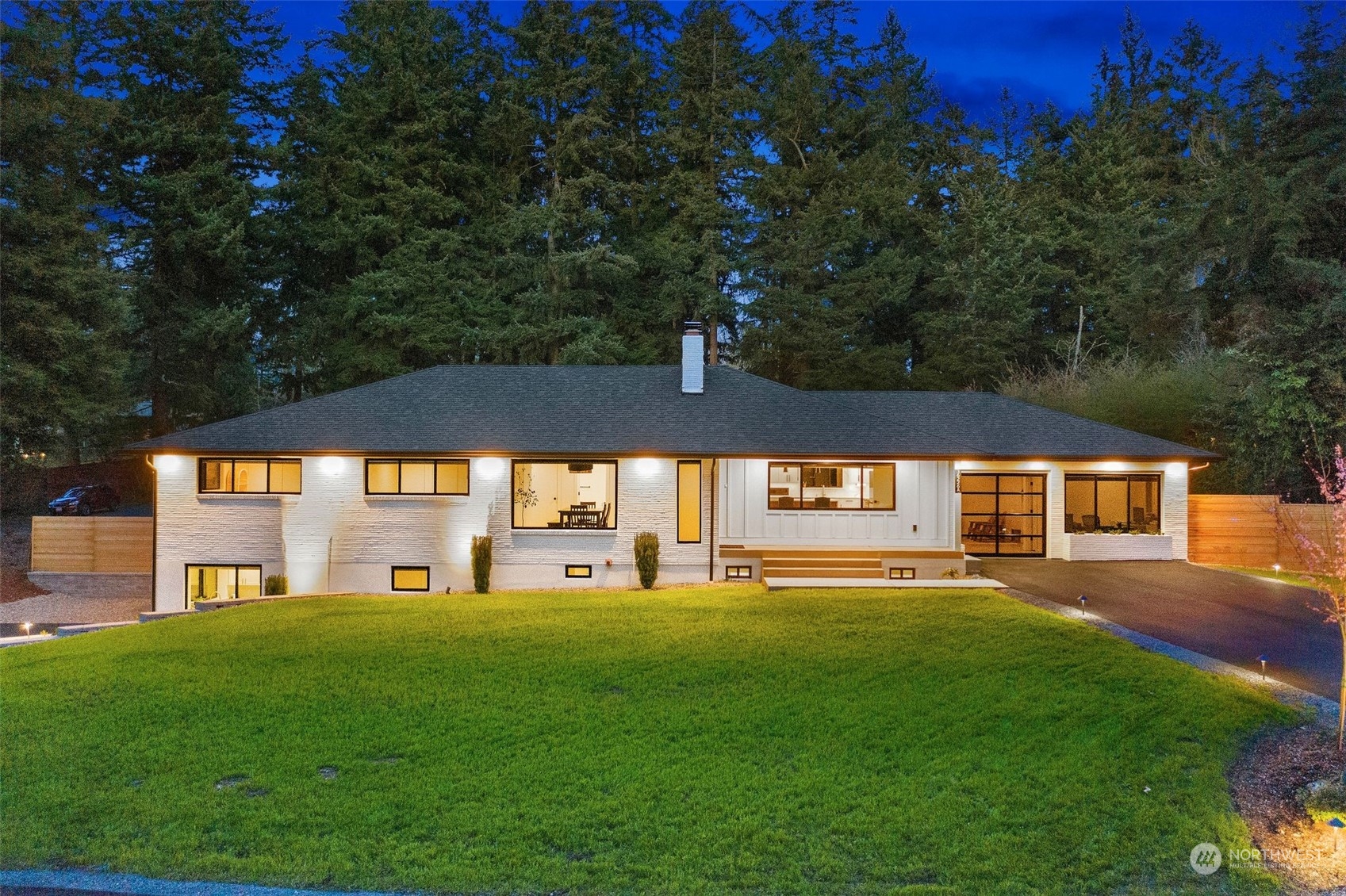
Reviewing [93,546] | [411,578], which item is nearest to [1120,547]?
[411,578]

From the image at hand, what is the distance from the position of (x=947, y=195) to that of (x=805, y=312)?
34.6 ft

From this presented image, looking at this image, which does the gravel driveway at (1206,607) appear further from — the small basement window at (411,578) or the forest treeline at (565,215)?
the small basement window at (411,578)

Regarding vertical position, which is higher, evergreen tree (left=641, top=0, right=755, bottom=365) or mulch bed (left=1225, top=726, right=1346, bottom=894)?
evergreen tree (left=641, top=0, right=755, bottom=365)

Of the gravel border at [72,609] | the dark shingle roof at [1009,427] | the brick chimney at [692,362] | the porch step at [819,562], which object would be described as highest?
the brick chimney at [692,362]

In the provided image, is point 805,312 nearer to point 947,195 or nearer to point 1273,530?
point 947,195

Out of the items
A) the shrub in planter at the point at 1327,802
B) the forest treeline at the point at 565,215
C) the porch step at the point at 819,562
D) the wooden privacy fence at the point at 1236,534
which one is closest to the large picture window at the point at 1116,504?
the wooden privacy fence at the point at 1236,534

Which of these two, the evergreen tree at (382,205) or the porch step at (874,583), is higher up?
the evergreen tree at (382,205)

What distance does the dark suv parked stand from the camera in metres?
27.5

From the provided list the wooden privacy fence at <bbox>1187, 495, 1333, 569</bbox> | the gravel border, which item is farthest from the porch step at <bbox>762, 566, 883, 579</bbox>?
the gravel border

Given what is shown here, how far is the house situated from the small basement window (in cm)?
4

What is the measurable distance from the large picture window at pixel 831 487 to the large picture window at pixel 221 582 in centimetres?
1113

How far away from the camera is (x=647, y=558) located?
1580cm

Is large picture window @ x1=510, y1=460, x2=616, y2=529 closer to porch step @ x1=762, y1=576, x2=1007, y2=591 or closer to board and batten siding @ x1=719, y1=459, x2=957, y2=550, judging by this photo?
board and batten siding @ x1=719, y1=459, x2=957, y2=550

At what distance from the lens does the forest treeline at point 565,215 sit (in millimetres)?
27531
